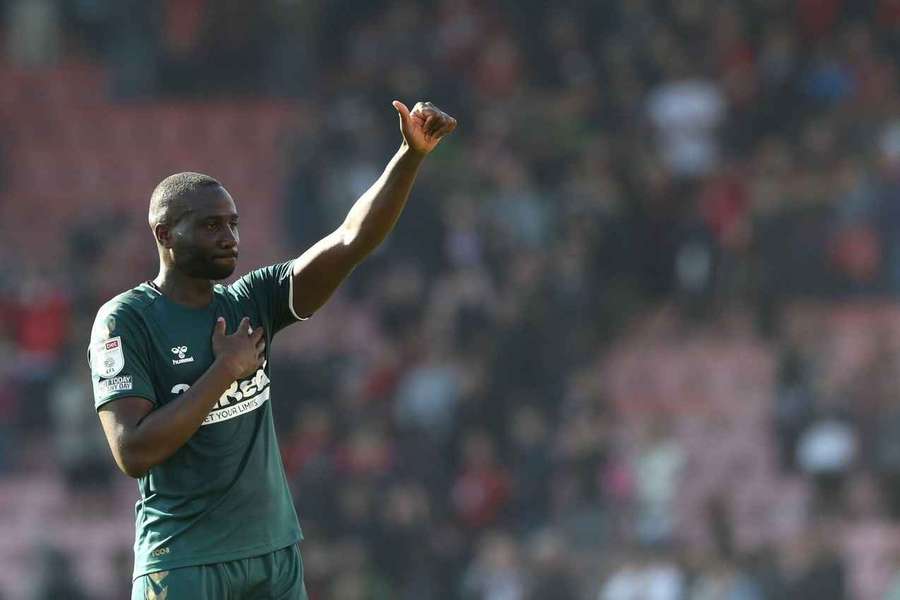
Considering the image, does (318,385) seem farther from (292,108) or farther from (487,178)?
(292,108)

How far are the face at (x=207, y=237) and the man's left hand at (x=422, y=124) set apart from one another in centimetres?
56

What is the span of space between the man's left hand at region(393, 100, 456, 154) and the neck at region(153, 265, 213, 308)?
0.71 metres

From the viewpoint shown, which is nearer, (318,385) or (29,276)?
(318,385)

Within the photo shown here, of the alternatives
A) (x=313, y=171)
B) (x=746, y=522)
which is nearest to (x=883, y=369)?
(x=746, y=522)

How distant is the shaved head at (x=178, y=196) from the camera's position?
15.5ft

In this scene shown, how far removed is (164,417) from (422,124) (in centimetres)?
114

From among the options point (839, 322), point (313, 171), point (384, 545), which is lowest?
point (384, 545)

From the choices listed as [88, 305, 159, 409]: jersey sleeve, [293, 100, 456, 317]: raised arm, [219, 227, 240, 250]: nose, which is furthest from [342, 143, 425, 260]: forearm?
[88, 305, 159, 409]: jersey sleeve

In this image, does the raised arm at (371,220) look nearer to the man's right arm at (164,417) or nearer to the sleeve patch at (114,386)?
the man's right arm at (164,417)

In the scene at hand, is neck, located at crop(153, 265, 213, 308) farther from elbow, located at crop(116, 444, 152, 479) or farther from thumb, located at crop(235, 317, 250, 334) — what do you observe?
elbow, located at crop(116, 444, 152, 479)

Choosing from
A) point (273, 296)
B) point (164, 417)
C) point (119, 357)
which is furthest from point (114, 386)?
point (273, 296)

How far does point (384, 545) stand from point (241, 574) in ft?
25.0

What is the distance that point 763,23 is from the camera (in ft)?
50.2

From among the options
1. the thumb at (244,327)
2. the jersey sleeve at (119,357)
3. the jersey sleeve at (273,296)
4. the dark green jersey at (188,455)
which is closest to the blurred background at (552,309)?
the jersey sleeve at (273,296)
